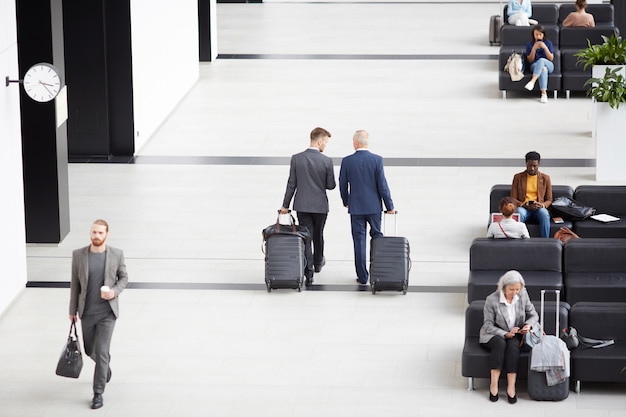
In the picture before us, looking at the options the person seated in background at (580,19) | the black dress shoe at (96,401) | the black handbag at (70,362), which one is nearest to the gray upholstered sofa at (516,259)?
the black dress shoe at (96,401)

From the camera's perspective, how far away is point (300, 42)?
31219 mm

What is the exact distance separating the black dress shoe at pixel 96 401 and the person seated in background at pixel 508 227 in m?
4.60

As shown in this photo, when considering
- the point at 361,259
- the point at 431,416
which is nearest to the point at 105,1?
the point at 361,259

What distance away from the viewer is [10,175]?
48.0 feet

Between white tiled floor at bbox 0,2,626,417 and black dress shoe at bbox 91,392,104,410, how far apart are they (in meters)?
0.07

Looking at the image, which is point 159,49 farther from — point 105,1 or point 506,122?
point 506,122

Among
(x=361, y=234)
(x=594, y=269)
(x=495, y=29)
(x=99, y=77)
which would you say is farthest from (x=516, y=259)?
(x=495, y=29)

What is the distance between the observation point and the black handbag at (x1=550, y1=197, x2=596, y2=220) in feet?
51.4

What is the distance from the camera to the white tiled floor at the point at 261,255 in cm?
1196

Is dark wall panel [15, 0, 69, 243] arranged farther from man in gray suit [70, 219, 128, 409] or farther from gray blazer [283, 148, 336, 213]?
man in gray suit [70, 219, 128, 409]

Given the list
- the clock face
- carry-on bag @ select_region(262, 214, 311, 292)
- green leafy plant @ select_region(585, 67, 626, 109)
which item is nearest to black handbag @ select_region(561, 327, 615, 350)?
carry-on bag @ select_region(262, 214, 311, 292)

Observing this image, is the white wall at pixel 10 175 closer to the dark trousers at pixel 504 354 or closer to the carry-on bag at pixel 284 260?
the carry-on bag at pixel 284 260

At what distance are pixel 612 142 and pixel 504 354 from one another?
25.7 ft

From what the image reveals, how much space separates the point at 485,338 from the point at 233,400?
7.25ft
